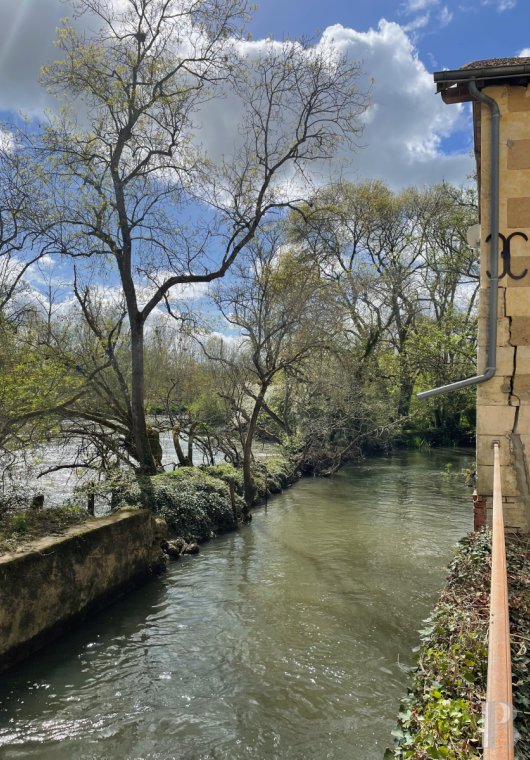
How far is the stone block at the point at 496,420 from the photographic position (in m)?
5.87

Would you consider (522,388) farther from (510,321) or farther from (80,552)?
(80,552)

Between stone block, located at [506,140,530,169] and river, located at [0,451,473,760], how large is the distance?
6.08 m

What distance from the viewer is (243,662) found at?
6.78 meters

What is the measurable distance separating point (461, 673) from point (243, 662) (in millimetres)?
4583

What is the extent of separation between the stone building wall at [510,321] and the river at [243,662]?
2.83m

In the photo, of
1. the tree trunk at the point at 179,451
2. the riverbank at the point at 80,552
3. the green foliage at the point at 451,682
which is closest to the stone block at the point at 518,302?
the green foliage at the point at 451,682

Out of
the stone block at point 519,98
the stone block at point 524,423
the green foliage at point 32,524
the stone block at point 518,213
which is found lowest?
the green foliage at point 32,524

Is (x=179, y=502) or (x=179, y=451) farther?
(x=179, y=451)

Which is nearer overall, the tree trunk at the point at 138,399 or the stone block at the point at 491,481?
the stone block at the point at 491,481

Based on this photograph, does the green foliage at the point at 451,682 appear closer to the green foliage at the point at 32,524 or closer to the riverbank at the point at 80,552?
the riverbank at the point at 80,552

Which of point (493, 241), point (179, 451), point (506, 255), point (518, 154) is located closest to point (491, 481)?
point (506, 255)

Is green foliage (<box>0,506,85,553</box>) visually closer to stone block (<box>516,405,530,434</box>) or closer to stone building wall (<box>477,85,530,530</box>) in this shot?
stone building wall (<box>477,85,530,530</box>)

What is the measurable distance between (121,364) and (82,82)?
7.80 m

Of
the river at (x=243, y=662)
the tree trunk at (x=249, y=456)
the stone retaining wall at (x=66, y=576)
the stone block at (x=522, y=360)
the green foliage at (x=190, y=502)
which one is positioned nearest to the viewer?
the river at (x=243, y=662)
